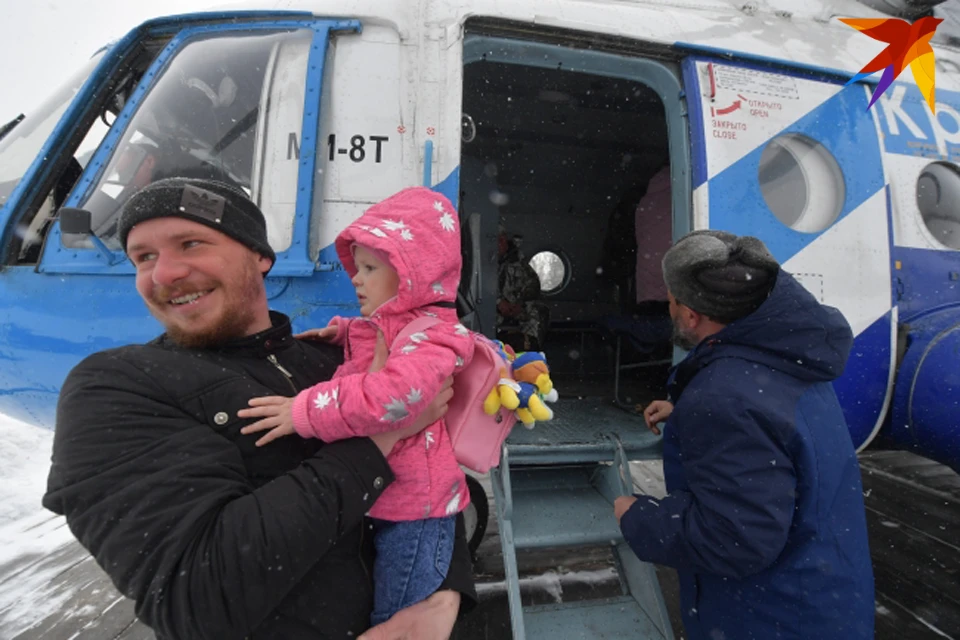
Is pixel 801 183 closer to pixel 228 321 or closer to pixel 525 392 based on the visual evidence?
pixel 525 392

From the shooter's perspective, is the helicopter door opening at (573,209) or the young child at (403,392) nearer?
the young child at (403,392)

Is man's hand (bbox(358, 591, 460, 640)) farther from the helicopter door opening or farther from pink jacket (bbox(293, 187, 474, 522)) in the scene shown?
the helicopter door opening

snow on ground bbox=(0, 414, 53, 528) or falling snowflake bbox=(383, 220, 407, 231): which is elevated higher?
falling snowflake bbox=(383, 220, 407, 231)

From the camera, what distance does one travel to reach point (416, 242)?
1.24 metres

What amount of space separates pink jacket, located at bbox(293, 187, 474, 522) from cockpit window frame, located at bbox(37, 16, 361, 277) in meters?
0.63

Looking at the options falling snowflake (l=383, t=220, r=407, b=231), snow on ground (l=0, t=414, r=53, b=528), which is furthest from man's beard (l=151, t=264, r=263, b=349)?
snow on ground (l=0, t=414, r=53, b=528)

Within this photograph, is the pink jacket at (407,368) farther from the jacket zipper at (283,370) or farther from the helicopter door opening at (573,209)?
the helicopter door opening at (573,209)

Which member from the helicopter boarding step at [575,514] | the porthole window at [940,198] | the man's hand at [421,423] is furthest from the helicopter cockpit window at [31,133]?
the porthole window at [940,198]

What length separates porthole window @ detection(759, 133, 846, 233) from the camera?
7.97 feet

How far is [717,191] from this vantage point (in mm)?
2268

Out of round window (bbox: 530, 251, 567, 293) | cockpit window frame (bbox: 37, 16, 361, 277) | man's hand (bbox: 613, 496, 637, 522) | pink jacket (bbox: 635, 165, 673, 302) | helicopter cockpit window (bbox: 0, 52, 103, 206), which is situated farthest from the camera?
round window (bbox: 530, 251, 567, 293)

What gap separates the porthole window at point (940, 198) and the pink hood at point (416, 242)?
302 centimetres

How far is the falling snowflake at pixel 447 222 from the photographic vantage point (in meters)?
1.31

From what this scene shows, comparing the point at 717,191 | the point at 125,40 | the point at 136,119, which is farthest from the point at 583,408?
the point at 125,40
